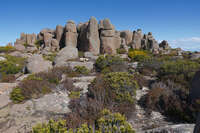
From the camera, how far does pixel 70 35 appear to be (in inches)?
1319

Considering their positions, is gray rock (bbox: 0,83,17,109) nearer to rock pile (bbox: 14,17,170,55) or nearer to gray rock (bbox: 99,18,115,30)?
rock pile (bbox: 14,17,170,55)

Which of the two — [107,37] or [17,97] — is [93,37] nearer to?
[107,37]

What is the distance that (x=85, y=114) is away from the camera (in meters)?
4.45

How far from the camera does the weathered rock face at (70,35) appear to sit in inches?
1312

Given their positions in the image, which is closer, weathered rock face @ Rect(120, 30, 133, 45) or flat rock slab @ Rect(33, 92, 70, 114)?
flat rock slab @ Rect(33, 92, 70, 114)

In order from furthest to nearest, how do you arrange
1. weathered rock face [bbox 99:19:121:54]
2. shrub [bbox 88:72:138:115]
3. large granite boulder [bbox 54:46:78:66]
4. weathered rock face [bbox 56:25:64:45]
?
weathered rock face [bbox 56:25:64:45] → weathered rock face [bbox 99:19:121:54] → large granite boulder [bbox 54:46:78:66] → shrub [bbox 88:72:138:115]

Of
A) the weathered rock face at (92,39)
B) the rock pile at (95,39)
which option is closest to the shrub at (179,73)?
the rock pile at (95,39)

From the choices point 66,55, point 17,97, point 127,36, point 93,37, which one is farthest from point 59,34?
point 17,97

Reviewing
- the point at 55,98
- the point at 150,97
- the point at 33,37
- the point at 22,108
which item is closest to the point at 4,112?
the point at 22,108

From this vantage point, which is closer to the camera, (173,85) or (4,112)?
(4,112)

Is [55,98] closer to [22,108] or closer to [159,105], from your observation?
[22,108]

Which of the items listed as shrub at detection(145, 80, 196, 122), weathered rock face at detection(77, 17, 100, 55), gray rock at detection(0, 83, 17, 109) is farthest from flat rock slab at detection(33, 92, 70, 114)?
weathered rock face at detection(77, 17, 100, 55)

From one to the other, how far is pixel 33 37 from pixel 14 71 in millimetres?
41624

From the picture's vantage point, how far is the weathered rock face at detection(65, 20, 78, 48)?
33.3 meters
